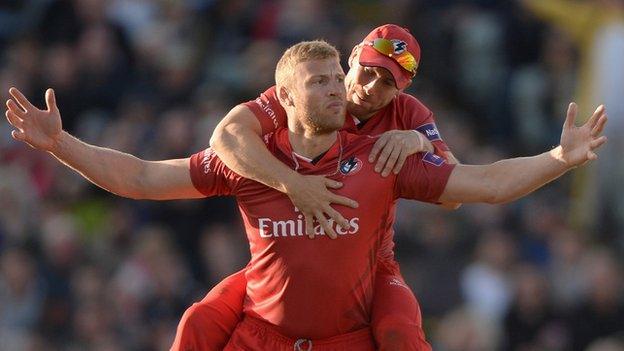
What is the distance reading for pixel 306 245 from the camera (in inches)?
303

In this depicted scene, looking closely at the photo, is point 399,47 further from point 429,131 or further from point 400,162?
point 400,162

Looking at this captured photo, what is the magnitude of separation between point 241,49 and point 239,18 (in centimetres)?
37

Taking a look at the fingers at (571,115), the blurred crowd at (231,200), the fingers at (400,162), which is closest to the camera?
the fingers at (571,115)

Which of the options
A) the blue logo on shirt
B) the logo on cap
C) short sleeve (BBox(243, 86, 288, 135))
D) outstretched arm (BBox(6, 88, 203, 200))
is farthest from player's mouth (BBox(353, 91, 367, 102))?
outstretched arm (BBox(6, 88, 203, 200))

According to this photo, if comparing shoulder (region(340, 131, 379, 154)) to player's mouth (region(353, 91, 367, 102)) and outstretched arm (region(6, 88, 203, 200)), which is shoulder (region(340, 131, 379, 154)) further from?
outstretched arm (region(6, 88, 203, 200))

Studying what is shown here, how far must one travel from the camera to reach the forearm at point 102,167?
797 centimetres

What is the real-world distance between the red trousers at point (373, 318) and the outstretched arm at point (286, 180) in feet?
1.51

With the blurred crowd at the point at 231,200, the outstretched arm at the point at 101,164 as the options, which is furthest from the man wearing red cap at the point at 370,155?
the blurred crowd at the point at 231,200

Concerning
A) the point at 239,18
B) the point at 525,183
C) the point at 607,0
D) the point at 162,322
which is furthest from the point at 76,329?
the point at 525,183

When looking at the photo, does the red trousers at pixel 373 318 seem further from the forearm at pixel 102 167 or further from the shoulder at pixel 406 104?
the shoulder at pixel 406 104

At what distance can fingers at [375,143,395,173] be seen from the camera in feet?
25.3

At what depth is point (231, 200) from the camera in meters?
13.2

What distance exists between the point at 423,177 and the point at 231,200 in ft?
18.6

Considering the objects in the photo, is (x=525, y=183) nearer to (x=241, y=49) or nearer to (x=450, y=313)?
(x=450, y=313)
